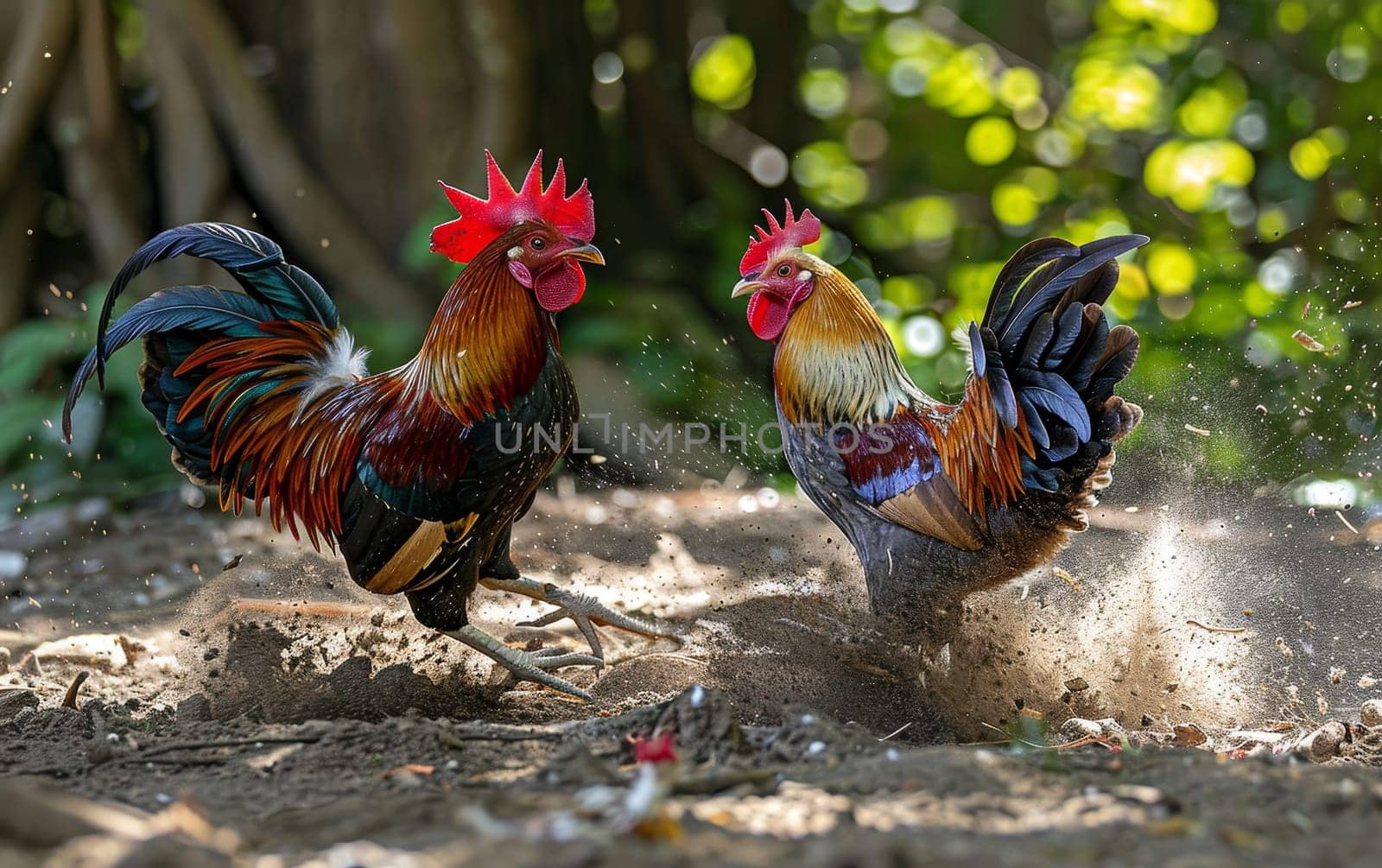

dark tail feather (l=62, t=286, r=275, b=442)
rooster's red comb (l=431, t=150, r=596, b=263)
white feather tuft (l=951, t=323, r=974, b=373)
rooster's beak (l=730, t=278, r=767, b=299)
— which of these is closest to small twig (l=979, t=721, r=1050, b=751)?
white feather tuft (l=951, t=323, r=974, b=373)

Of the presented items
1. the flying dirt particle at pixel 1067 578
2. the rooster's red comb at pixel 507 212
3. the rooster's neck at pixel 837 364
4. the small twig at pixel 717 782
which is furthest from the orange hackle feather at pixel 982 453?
the small twig at pixel 717 782

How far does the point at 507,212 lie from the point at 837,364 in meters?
1.51

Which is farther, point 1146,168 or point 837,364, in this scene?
point 1146,168

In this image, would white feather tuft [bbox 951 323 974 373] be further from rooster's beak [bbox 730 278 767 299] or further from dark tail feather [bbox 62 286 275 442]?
dark tail feather [bbox 62 286 275 442]

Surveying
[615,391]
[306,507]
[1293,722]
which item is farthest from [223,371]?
[1293,722]

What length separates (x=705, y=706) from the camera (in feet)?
11.2

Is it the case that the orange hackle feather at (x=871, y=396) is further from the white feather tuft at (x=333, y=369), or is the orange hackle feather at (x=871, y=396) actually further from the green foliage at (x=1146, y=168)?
the green foliage at (x=1146, y=168)

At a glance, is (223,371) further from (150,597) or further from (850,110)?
(850,110)

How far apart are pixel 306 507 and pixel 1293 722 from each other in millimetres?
4073

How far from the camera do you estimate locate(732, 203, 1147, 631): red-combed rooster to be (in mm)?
4020

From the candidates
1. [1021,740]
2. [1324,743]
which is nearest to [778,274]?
[1021,740]

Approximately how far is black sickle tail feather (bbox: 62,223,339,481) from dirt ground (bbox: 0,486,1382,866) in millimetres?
851

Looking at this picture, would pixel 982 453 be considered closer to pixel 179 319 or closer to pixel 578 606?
pixel 578 606

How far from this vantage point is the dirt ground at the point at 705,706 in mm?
2303
